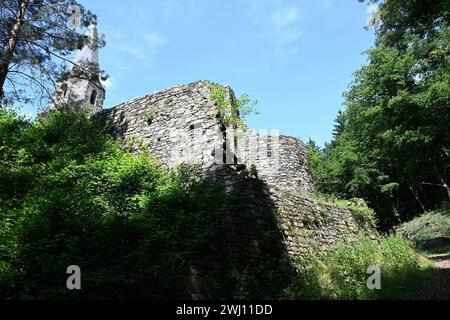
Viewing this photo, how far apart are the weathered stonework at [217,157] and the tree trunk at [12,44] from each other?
10.3 feet

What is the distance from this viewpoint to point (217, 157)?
27.3 feet

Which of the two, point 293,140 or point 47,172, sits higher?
point 293,140

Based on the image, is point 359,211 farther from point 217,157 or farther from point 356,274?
point 217,157

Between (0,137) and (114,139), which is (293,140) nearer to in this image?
(114,139)

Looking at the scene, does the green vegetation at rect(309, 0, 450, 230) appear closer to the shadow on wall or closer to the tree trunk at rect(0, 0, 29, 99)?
the shadow on wall

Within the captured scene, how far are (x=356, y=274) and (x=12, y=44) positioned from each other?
11836 mm

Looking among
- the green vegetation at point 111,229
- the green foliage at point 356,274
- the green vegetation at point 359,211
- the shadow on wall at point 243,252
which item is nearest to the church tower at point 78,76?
the green vegetation at point 111,229

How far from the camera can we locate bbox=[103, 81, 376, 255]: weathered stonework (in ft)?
25.3

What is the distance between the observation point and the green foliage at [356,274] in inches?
257

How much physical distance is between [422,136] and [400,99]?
2.13 m

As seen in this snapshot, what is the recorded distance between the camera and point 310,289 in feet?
21.1

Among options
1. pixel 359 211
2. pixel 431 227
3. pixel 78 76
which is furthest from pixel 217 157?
pixel 431 227

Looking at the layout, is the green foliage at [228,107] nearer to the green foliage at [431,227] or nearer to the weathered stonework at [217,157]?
the weathered stonework at [217,157]

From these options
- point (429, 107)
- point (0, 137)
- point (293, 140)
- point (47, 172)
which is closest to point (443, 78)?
point (429, 107)
